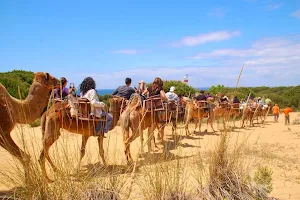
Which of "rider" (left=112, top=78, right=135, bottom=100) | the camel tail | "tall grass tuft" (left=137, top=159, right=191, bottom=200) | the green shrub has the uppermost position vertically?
"rider" (left=112, top=78, right=135, bottom=100)

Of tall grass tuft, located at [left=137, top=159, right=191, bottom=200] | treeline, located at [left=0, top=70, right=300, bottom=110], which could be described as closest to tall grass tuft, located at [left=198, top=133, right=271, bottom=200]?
tall grass tuft, located at [left=137, top=159, right=191, bottom=200]

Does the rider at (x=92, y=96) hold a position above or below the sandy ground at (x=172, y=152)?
above

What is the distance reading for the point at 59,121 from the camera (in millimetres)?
5949

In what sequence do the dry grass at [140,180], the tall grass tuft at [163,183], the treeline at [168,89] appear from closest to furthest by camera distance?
1. the dry grass at [140,180]
2. the tall grass tuft at [163,183]
3. the treeline at [168,89]

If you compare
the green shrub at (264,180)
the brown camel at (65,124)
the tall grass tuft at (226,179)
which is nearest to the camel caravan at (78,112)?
the brown camel at (65,124)

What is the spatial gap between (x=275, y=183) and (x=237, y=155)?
83.3 inches

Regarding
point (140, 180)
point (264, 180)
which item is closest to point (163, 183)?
point (140, 180)

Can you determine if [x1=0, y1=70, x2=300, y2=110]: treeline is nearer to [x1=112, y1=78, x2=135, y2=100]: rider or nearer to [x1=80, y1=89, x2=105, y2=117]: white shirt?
[x1=80, y1=89, x2=105, y2=117]: white shirt

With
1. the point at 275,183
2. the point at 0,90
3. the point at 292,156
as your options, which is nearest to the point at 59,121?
the point at 0,90

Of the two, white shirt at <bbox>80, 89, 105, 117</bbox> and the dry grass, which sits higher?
white shirt at <bbox>80, 89, 105, 117</bbox>

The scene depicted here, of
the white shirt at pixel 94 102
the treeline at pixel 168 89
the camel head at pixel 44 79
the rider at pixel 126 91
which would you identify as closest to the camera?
the camel head at pixel 44 79

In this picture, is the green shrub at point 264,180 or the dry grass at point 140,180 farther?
the green shrub at point 264,180

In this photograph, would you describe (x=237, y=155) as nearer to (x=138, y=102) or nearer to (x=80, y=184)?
(x=80, y=184)

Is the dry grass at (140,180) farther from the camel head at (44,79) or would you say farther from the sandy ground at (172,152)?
the camel head at (44,79)
